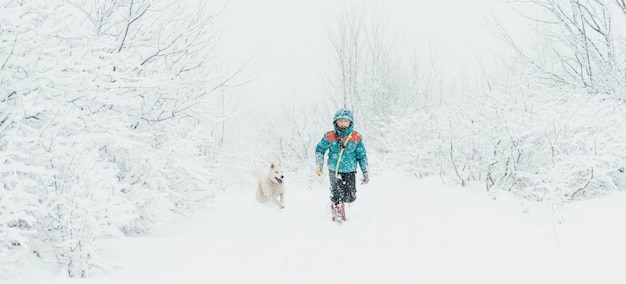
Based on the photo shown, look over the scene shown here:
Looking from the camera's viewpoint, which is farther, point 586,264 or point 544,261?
point 544,261

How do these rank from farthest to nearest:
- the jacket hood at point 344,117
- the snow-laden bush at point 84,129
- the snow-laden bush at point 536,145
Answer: the jacket hood at point 344,117, the snow-laden bush at point 536,145, the snow-laden bush at point 84,129

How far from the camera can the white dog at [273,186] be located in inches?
321

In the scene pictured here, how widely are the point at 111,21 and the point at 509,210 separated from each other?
5608 millimetres

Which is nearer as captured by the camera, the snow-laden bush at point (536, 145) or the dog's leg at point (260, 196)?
the snow-laden bush at point (536, 145)

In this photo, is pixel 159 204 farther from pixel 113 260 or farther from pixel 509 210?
pixel 509 210

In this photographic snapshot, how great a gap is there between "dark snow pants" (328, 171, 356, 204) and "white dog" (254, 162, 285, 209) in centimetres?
211

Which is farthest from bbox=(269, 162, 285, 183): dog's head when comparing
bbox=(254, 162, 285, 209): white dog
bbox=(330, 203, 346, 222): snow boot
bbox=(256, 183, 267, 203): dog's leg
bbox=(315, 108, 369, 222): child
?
bbox=(330, 203, 346, 222): snow boot

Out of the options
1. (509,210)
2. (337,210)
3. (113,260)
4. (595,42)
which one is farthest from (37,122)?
(595,42)

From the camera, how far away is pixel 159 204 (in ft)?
15.7

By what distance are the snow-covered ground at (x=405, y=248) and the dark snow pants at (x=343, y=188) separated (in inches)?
14.7

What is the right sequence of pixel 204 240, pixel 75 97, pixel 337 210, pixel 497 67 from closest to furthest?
pixel 75 97 → pixel 204 240 → pixel 337 210 → pixel 497 67

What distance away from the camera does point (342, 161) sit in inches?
242

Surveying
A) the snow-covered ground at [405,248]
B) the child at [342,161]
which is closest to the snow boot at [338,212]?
the child at [342,161]

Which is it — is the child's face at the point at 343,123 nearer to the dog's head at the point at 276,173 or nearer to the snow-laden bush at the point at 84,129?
the snow-laden bush at the point at 84,129
